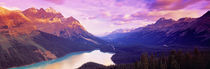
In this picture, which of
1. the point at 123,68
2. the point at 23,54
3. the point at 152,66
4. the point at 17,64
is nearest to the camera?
the point at 152,66

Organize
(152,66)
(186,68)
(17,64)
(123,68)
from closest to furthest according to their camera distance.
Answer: (186,68) < (152,66) < (123,68) < (17,64)

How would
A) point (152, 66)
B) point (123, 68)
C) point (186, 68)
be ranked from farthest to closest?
point (123, 68) → point (152, 66) → point (186, 68)

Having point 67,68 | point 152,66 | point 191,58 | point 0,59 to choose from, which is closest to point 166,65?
point 152,66

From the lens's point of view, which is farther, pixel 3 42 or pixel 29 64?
pixel 3 42

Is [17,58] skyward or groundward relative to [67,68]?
skyward

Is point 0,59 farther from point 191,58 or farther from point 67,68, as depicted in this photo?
point 191,58

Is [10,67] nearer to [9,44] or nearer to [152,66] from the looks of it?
[9,44]

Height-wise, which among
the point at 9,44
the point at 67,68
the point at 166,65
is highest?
the point at 9,44

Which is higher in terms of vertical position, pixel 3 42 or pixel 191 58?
pixel 3 42

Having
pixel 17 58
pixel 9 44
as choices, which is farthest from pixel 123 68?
pixel 9 44
